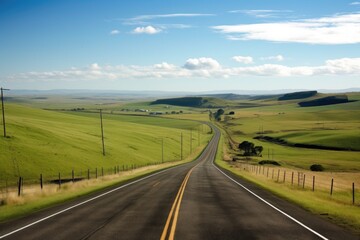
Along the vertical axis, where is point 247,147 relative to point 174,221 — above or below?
→ below

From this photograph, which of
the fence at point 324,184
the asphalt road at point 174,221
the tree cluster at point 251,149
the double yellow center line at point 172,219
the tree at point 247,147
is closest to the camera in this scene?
the double yellow center line at point 172,219

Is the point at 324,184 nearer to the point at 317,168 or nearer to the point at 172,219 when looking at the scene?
the point at 317,168

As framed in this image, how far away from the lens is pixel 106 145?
83375 millimetres

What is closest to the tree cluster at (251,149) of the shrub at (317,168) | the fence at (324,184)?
the shrub at (317,168)

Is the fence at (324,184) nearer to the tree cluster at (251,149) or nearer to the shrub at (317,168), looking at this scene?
the shrub at (317,168)

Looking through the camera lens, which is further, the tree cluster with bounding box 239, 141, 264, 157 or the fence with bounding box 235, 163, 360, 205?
the tree cluster with bounding box 239, 141, 264, 157

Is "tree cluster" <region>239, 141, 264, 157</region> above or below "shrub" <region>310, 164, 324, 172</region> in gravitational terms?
below

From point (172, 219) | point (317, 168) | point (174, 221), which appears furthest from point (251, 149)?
point (174, 221)

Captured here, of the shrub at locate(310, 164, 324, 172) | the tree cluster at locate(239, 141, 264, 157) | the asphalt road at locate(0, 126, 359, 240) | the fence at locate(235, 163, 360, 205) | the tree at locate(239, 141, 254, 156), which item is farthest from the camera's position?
the tree at locate(239, 141, 254, 156)

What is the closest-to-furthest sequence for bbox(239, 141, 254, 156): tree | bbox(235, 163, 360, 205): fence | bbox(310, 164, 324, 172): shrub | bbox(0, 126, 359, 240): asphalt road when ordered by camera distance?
bbox(0, 126, 359, 240): asphalt road → bbox(235, 163, 360, 205): fence → bbox(310, 164, 324, 172): shrub → bbox(239, 141, 254, 156): tree

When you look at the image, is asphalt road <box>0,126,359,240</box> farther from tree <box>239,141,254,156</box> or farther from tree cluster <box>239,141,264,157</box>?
tree <box>239,141,254,156</box>

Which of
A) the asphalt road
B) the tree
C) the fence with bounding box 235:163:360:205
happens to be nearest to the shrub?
the fence with bounding box 235:163:360:205

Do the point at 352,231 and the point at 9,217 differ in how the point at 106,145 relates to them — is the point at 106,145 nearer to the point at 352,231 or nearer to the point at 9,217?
the point at 9,217

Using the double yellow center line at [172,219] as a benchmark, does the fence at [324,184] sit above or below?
below
